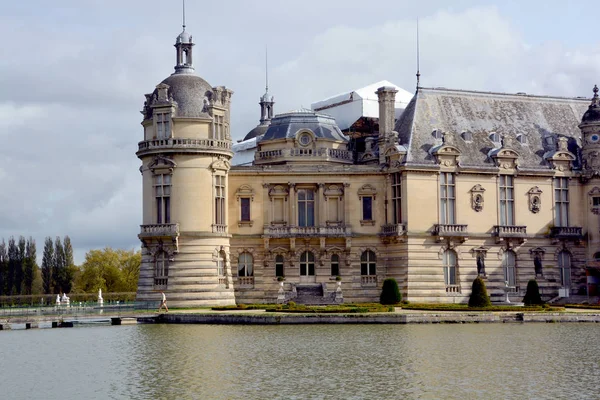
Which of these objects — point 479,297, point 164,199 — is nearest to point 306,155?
point 164,199

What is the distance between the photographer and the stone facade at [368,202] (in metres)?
72.4

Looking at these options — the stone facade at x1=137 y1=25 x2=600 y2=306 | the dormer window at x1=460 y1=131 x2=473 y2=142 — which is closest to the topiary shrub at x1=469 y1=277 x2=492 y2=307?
the stone facade at x1=137 y1=25 x2=600 y2=306

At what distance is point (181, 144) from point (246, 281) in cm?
1035

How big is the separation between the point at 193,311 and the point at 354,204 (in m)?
15.1

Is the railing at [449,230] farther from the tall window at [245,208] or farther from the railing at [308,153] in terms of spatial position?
the tall window at [245,208]

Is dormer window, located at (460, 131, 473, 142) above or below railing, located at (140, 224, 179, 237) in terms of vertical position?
above

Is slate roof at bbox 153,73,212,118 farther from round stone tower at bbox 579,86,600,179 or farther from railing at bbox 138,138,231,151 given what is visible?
round stone tower at bbox 579,86,600,179

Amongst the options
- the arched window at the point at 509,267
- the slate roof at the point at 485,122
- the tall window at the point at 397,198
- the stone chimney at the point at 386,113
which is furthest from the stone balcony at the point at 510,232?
the stone chimney at the point at 386,113

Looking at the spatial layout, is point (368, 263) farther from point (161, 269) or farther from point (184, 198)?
point (161, 269)

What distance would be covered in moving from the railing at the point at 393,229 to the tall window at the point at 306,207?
4835mm

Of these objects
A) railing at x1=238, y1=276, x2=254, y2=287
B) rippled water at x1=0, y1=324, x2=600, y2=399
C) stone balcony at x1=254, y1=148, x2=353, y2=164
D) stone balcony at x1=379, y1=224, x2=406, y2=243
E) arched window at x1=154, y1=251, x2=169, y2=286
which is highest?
stone balcony at x1=254, y1=148, x2=353, y2=164

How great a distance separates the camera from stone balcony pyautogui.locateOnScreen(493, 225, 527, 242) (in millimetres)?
76750

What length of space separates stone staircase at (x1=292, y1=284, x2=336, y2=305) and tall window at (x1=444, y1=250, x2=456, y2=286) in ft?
26.6

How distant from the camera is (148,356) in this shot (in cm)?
4500
